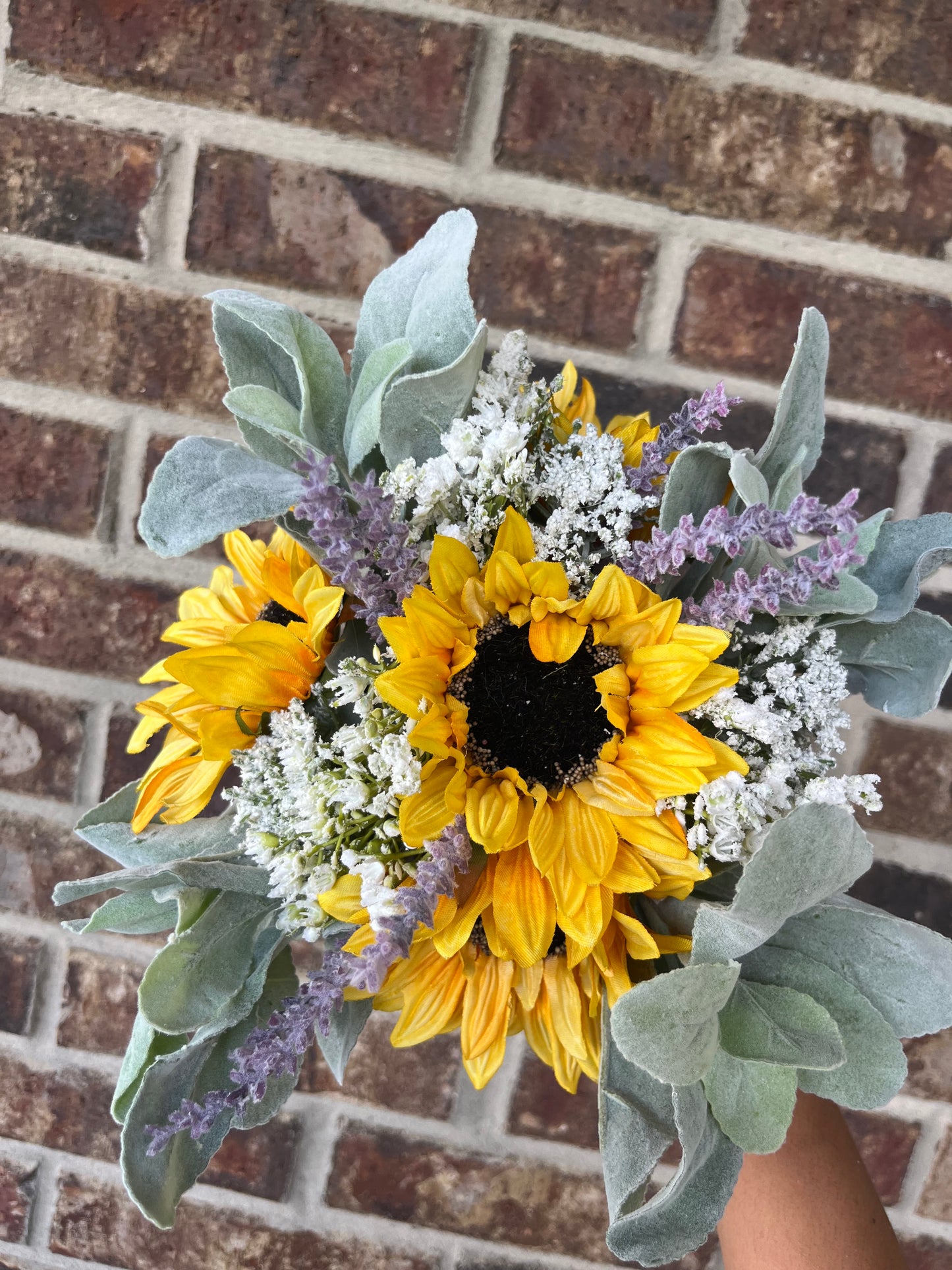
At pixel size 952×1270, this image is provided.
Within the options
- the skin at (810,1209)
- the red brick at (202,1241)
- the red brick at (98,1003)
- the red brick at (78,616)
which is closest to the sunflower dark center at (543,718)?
the skin at (810,1209)

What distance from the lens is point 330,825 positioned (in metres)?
0.33

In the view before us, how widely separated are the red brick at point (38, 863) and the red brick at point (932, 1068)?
0.65m

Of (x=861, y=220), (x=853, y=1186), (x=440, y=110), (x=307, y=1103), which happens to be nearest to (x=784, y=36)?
(x=861, y=220)

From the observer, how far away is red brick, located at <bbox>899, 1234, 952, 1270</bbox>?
721 millimetres

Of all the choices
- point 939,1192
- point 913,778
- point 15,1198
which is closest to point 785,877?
point 913,778

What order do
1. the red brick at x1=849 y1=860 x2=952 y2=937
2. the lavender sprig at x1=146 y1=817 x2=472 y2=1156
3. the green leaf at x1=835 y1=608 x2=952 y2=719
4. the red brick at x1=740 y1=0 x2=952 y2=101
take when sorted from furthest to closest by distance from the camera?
the red brick at x1=849 y1=860 x2=952 y2=937 → the red brick at x1=740 y1=0 x2=952 y2=101 → the green leaf at x1=835 y1=608 x2=952 y2=719 → the lavender sprig at x1=146 y1=817 x2=472 y2=1156

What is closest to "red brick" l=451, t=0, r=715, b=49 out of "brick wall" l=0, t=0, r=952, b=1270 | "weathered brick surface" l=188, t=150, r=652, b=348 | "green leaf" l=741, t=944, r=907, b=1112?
"brick wall" l=0, t=0, r=952, b=1270

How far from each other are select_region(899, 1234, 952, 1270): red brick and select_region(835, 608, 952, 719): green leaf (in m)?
0.59

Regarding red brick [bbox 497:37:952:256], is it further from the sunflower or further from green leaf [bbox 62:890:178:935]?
green leaf [bbox 62:890:178:935]

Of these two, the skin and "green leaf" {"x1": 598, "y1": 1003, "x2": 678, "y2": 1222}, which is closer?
"green leaf" {"x1": 598, "y1": 1003, "x2": 678, "y2": 1222}

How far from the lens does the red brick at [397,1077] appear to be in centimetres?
71

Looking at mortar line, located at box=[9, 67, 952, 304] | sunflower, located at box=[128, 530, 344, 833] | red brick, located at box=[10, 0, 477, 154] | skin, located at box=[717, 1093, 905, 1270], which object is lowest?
skin, located at box=[717, 1093, 905, 1270]

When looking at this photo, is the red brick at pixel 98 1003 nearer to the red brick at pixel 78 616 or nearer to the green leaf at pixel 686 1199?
the red brick at pixel 78 616

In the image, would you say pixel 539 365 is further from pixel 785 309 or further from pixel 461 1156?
pixel 461 1156
